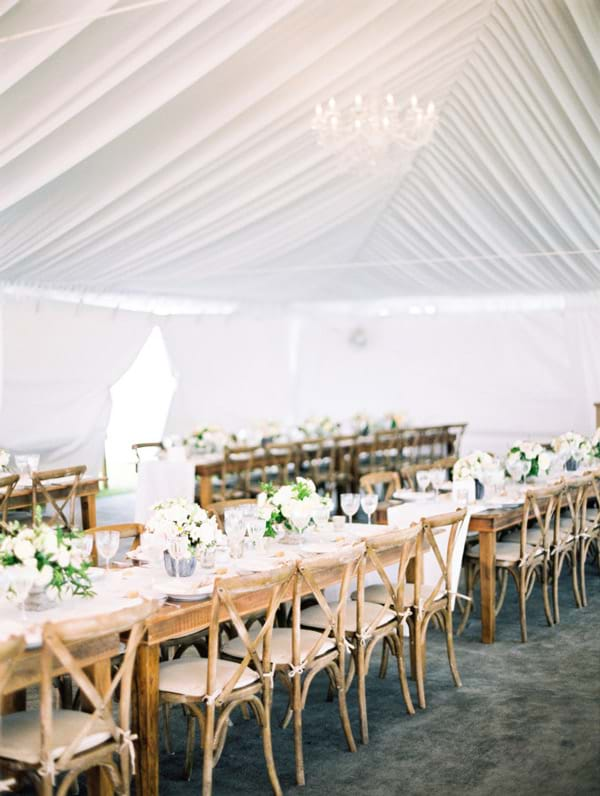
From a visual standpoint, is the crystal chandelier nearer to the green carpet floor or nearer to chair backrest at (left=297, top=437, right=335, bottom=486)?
chair backrest at (left=297, top=437, right=335, bottom=486)

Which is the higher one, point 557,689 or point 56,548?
point 56,548

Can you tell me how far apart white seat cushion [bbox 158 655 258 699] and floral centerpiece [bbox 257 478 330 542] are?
1.00m

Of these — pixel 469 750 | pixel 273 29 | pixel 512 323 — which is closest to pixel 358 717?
pixel 469 750

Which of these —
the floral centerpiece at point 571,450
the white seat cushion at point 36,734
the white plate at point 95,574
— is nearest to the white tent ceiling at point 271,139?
the floral centerpiece at point 571,450

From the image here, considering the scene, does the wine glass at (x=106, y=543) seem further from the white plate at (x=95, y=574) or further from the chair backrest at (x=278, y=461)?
the chair backrest at (x=278, y=461)

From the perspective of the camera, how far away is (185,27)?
5008 mm

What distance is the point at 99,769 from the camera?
321 cm

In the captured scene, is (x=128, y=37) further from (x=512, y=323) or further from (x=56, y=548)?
(x=512, y=323)

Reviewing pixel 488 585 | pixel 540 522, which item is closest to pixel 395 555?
pixel 488 585

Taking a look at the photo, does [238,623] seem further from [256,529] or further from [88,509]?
[88,509]

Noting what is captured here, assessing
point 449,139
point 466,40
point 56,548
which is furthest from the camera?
point 449,139

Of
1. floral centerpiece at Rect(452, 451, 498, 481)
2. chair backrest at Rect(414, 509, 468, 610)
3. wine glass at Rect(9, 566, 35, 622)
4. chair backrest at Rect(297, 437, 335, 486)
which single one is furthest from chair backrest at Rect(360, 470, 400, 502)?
wine glass at Rect(9, 566, 35, 622)

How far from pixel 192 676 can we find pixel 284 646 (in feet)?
1.74

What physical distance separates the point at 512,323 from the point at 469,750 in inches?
433
